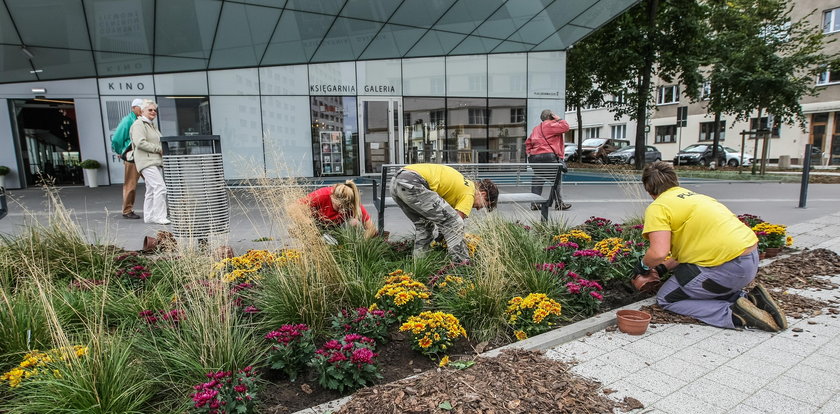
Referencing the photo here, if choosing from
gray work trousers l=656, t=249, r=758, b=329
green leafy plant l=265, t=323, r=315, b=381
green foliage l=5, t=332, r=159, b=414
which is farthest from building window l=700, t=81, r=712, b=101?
green foliage l=5, t=332, r=159, b=414

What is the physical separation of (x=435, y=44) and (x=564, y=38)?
158 inches

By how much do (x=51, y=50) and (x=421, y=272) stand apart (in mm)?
12863

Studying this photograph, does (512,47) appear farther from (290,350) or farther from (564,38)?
(290,350)

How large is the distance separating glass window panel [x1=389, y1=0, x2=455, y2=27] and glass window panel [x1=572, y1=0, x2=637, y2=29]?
3853mm

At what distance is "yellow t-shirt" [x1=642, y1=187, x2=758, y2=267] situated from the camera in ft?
10.2

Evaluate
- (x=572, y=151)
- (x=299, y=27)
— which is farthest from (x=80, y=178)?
(x=572, y=151)

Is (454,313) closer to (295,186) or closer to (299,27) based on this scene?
(295,186)

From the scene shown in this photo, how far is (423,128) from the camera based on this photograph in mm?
15180

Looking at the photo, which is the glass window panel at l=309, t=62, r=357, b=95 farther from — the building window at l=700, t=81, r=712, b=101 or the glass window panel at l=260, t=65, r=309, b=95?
the building window at l=700, t=81, r=712, b=101

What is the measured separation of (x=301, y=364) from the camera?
7.91 ft

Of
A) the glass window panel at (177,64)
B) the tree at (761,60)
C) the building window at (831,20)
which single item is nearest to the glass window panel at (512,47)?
the tree at (761,60)

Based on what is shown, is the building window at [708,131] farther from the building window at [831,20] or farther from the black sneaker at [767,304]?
the black sneaker at [767,304]

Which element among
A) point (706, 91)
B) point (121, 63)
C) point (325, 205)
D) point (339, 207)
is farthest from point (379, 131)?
point (706, 91)

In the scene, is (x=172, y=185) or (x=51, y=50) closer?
(x=172, y=185)
